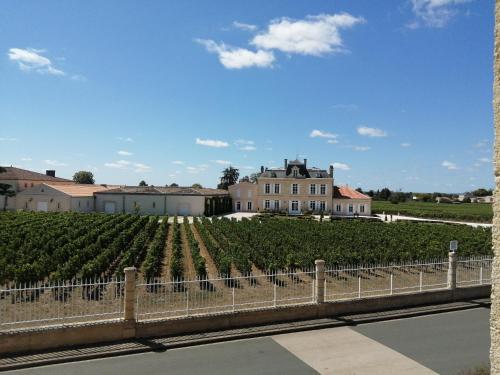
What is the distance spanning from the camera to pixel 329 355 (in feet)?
34.1

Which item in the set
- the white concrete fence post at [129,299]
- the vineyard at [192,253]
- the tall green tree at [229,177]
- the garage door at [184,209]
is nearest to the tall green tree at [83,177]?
the tall green tree at [229,177]

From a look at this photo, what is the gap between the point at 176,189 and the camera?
62.1 metres

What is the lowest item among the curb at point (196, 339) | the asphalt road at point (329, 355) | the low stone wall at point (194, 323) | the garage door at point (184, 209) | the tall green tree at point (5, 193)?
the asphalt road at point (329, 355)

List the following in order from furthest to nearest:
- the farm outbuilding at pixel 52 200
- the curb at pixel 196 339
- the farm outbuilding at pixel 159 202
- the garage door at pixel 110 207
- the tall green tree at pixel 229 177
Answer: the tall green tree at pixel 229 177, the garage door at pixel 110 207, the farm outbuilding at pixel 159 202, the farm outbuilding at pixel 52 200, the curb at pixel 196 339

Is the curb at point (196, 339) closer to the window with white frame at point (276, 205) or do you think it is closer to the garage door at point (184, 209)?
the garage door at point (184, 209)

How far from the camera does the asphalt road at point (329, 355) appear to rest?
943 centimetres

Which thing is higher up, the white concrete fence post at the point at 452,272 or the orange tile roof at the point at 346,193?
the orange tile roof at the point at 346,193

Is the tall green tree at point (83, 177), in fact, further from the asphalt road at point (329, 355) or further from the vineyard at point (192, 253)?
the asphalt road at point (329, 355)

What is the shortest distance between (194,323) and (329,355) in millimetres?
3911

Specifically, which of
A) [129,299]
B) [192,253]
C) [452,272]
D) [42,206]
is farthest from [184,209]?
[129,299]

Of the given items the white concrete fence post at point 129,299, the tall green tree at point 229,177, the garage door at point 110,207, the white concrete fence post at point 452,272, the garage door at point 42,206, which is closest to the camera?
the white concrete fence post at point 129,299

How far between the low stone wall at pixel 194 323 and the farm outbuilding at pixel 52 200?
47.0m

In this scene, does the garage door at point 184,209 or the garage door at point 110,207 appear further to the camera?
the garage door at point 110,207

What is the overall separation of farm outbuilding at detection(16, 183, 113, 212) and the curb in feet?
155
